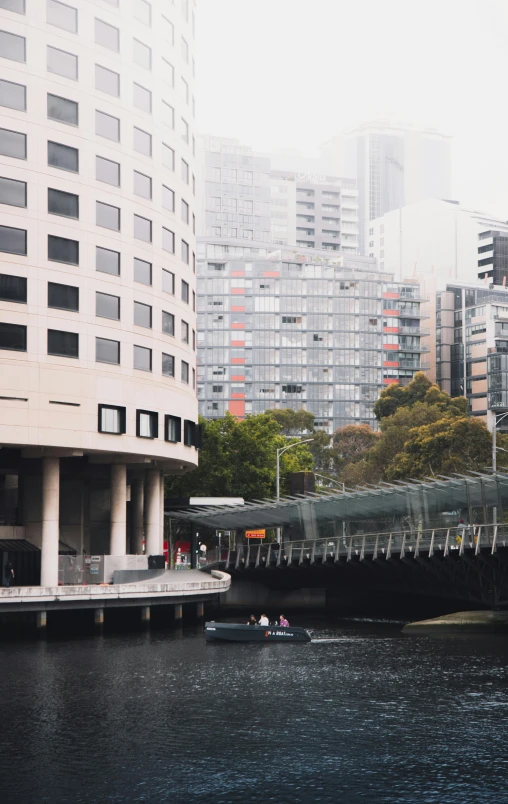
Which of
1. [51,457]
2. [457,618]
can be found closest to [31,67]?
[51,457]

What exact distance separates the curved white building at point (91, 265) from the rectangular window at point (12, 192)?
0.26 feet

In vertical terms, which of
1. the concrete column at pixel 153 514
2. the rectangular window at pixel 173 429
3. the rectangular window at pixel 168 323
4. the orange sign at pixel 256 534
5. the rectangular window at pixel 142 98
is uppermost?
the rectangular window at pixel 142 98

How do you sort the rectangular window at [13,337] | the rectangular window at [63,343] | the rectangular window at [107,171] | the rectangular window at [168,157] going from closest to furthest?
the rectangular window at [13,337], the rectangular window at [63,343], the rectangular window at [107,171], the rectangular window at [168,157]

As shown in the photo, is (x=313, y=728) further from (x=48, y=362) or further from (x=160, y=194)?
(x=160, y=194)

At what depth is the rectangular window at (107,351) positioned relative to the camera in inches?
2805

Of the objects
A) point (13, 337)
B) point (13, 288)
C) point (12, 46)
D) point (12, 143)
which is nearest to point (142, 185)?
point (12, 143)

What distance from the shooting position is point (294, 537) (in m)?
85.5

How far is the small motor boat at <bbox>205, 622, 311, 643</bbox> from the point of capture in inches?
2422

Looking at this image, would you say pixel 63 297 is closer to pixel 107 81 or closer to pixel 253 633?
pixel 107 81

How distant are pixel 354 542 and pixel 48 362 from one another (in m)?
25.1

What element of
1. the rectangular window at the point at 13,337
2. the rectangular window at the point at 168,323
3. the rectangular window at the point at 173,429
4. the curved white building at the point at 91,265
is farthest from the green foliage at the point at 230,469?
the rectangular window at the point at 13,337

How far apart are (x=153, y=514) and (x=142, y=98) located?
1180 inches

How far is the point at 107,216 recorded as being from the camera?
240ft

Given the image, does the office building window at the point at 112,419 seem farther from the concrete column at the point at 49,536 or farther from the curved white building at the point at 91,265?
the concrete column at the point at 49,536
